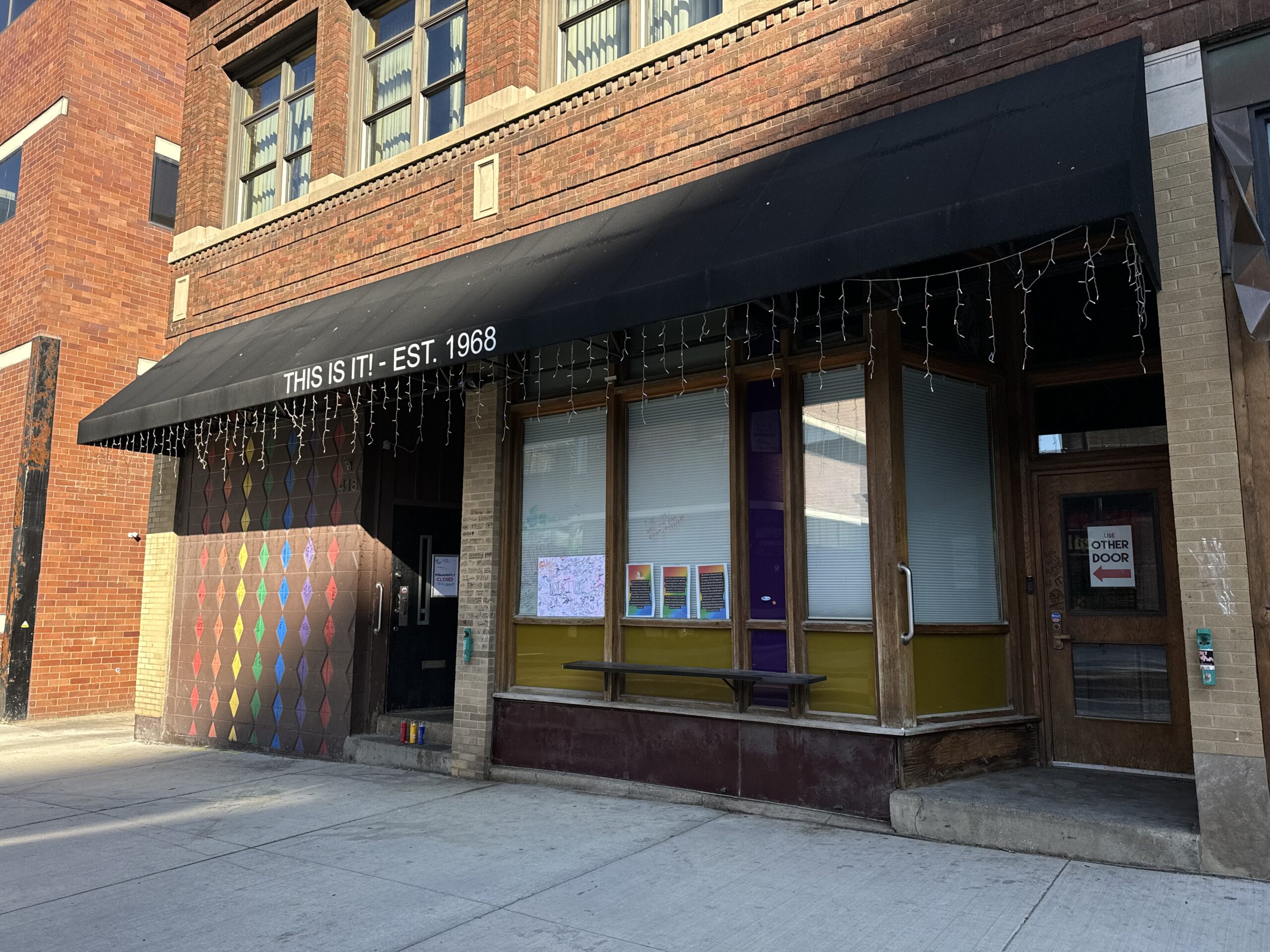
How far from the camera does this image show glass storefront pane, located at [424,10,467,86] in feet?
32.9

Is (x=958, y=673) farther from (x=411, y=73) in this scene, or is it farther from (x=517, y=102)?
(x=411, y=73)

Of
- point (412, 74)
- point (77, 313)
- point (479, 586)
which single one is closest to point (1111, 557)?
point (479, 586)

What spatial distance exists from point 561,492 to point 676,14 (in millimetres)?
4245

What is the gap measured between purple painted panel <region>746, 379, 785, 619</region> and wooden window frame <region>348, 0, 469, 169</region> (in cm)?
483

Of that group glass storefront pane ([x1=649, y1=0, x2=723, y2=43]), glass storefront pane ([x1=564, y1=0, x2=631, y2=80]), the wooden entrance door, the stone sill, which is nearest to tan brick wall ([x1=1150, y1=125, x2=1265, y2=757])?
the wooden entrance door

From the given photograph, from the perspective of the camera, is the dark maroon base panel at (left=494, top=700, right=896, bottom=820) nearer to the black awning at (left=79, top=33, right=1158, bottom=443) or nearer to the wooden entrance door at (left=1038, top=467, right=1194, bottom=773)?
the wooden entrance door at (left=1038, top=467, right=1194, bottom=773)

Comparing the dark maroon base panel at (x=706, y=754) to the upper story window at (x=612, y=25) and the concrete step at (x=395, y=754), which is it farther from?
the upper story window at (x=612, y=25)

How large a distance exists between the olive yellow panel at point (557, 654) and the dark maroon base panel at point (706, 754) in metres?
0.21

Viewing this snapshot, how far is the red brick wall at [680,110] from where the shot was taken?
6090 millimetres

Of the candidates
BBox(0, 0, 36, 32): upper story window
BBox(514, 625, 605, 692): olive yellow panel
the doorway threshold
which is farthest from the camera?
BBox(0, 0, 36, 32): upper story window

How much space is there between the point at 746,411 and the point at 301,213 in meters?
6.52

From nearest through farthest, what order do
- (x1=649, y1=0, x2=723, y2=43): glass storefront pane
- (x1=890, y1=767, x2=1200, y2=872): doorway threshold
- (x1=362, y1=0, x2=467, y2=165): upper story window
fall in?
(x1=890, y1=767, x2=1200, y2=872): doorway threshold → (x1=649, y1=0, x2=723, y2=43): glass storefront pane → (x1=362, y1=0, x2=467, y2=165): upper story window

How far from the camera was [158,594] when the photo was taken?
12.2 meters

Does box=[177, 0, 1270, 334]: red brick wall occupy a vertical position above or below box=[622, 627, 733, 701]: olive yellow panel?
above
